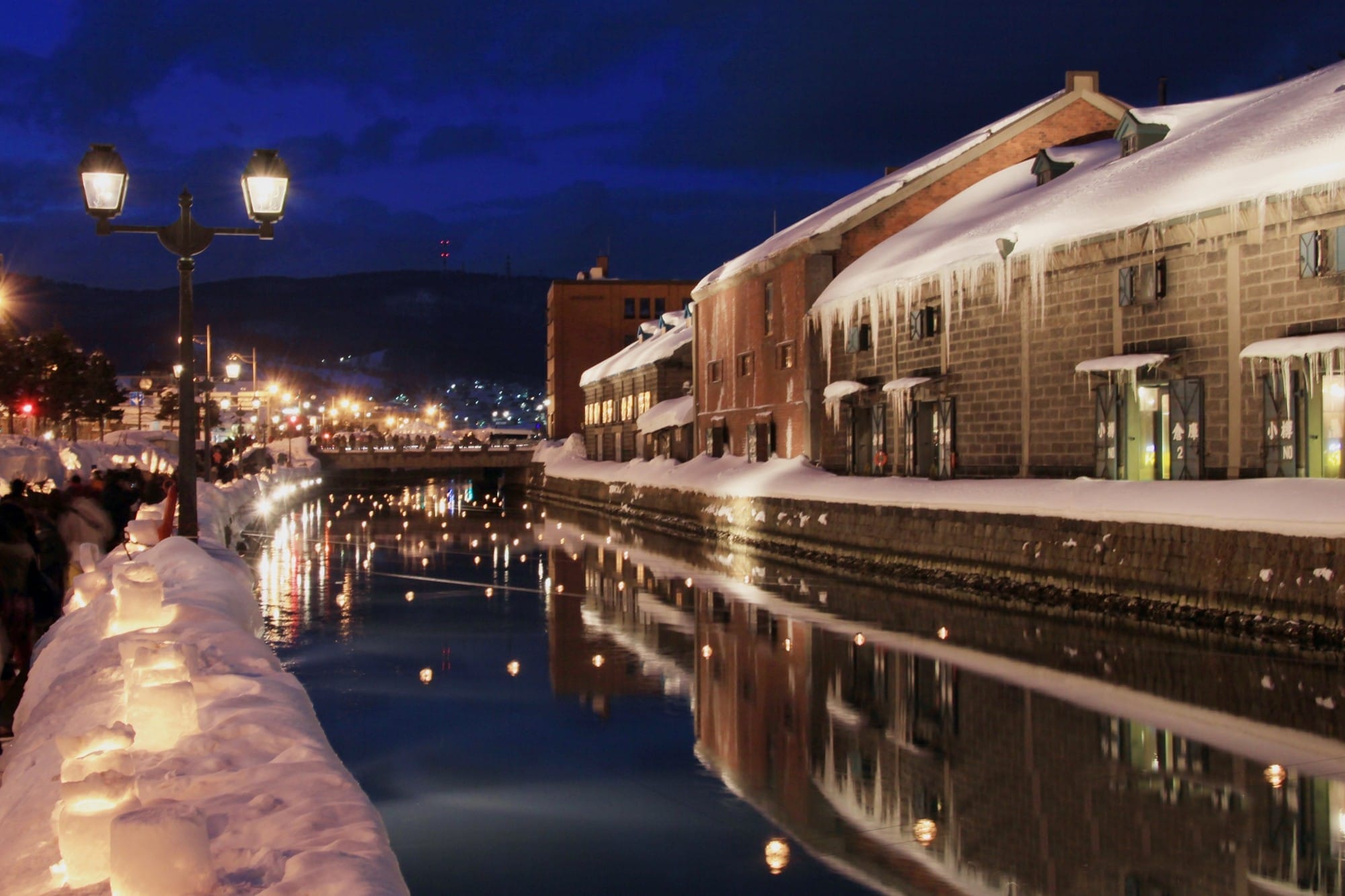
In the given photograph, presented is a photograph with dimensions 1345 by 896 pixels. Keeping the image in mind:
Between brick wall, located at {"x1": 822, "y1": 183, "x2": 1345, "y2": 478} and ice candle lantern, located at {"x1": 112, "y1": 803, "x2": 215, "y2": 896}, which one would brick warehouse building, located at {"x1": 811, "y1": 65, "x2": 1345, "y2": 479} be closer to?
brick wall, located at {"x1": 822, "y1": 183, "x2": 1345, "y2": 478}

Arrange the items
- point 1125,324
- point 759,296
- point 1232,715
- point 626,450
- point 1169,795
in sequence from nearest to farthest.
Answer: point 1169,795 → point 1232,715 → point 1125,324 → point 759,296 → point 626,450

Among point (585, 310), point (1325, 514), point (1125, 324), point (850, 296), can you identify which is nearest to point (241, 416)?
point (585, 310)

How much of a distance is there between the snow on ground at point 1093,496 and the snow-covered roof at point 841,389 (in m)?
2.18

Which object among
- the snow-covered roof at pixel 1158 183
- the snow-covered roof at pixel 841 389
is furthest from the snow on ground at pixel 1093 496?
the snow-covered roof at pixel 1158 183

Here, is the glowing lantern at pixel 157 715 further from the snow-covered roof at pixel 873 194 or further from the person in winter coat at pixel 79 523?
the snow-covered roof at pixel 873 194

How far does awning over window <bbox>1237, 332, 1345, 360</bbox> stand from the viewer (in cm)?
1972

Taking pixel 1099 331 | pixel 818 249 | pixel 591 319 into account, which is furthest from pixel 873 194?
pixel 591 319

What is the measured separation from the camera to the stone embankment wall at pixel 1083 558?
694 inches

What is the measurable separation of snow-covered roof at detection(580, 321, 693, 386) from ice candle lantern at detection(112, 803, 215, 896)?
5559 centimetres

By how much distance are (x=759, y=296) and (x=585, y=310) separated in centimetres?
5499

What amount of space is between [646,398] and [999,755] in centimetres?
5543

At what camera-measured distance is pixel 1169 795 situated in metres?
10.0

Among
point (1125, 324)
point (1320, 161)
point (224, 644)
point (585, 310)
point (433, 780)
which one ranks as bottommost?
point (433, 780)

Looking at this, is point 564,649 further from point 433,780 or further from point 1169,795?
point 1169,795
